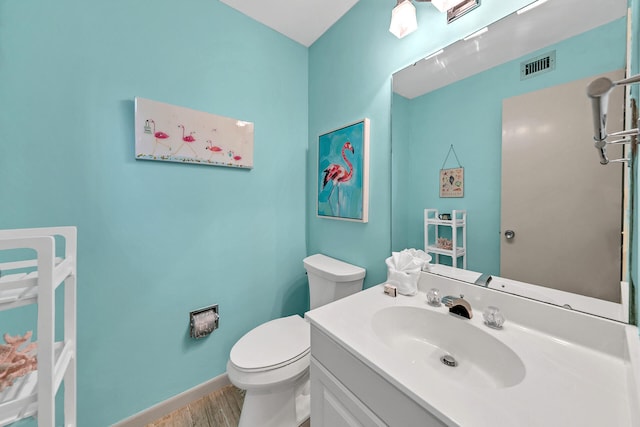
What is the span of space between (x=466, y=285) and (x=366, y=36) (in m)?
1.37

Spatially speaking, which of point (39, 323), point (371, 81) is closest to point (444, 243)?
point (371, 81)

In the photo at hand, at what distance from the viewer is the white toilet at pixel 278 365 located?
0.98m

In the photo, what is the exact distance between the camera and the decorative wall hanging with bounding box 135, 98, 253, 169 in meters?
1.12

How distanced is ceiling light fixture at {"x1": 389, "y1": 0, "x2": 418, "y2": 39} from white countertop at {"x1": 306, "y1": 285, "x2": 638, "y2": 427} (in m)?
1.22

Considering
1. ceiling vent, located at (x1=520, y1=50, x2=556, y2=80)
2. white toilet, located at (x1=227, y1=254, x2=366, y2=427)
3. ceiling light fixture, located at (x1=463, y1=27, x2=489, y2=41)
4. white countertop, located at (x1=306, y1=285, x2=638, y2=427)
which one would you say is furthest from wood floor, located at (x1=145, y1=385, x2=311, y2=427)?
ceiling light fixture, located at (x1=463, y1=27, x2=489, y2=41)

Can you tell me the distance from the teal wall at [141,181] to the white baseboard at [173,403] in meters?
0.03

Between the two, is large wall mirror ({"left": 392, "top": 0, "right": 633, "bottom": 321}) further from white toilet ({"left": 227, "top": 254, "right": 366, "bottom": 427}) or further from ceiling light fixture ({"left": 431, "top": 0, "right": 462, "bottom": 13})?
white toilet ({"left": 227, "top": 254, "right": 366, "bottom": 427})

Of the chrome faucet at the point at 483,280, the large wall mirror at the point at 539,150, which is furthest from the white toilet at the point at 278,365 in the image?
the large wall mirror at the point at 539,150

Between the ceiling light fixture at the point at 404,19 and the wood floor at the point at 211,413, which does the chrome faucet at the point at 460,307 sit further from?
the ceiling light fixture at the point at 404,19

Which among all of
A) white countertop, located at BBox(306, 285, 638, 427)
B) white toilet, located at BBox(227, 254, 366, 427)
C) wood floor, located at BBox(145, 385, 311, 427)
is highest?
white countertop, located at BBox(306, 285, 638, 427)

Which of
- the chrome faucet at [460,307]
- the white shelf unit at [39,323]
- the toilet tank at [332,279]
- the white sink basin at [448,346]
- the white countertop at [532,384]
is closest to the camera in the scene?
the white countertop at [532,384]

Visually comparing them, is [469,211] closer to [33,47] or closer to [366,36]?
[366,36]

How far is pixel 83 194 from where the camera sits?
1010 millimetres

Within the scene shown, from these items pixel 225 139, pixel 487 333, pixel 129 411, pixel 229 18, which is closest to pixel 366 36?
pixel 229 18
